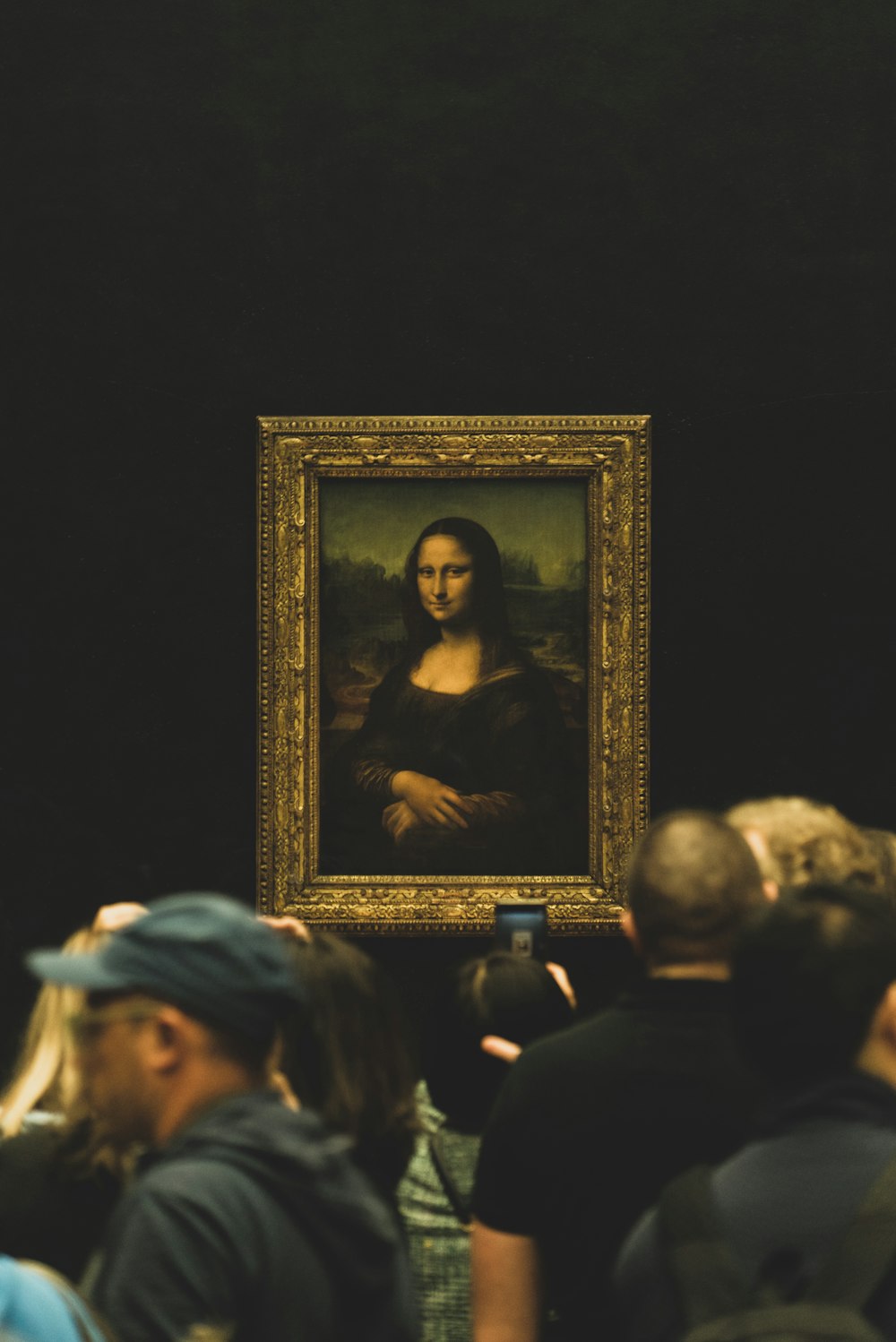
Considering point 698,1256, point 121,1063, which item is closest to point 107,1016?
point 121,1063

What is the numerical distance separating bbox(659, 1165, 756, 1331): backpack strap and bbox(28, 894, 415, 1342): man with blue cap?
1.26ft

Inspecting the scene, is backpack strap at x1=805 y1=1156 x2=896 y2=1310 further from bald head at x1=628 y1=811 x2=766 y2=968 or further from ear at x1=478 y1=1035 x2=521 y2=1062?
ear at x1=478 y1=1035 x2=521 y2=1062

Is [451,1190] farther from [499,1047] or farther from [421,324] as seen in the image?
[421,324]

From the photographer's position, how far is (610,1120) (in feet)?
9.62

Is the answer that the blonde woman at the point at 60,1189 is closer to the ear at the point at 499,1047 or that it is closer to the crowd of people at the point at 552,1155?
the crowd of people at the point at 552,1155

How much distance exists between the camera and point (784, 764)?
755cm

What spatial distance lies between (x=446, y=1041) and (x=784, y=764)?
4174 mm

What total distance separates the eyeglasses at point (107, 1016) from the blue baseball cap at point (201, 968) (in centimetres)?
2

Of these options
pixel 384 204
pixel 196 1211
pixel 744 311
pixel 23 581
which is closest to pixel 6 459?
pixel 23 581

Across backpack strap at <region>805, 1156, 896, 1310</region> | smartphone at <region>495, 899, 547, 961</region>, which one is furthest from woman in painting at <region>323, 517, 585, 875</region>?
backpack strap at <region>805, 1156, 896, 1310</region>

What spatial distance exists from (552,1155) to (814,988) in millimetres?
870

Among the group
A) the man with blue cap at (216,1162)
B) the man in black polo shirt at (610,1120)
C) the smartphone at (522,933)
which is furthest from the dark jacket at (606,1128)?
the smartphone at (522,933)

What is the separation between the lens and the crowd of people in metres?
2.04

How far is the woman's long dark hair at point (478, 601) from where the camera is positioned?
7.57 meters
